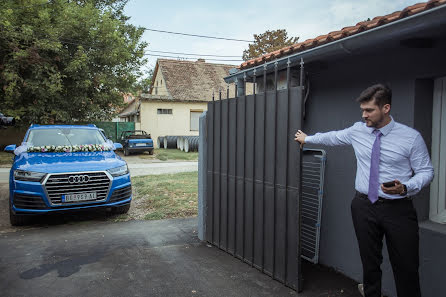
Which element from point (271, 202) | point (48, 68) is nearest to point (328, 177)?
point (271, 202)

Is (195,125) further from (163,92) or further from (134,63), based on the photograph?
Answer: (134,63)

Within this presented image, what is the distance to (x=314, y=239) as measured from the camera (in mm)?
4320

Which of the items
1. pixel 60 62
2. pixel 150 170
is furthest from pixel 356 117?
pixel 60 62

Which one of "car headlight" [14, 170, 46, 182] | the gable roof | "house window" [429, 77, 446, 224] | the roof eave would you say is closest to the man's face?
the roof eave

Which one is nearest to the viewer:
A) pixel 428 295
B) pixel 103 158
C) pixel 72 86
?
pixel 428 295

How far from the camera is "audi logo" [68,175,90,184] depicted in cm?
586

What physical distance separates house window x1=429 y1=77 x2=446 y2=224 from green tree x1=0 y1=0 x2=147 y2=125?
673 inches

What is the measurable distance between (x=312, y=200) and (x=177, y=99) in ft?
74.5

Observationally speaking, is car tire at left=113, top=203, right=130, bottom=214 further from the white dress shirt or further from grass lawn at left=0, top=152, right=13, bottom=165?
grass lawn at left=0, top=152, right=13, bottom=165

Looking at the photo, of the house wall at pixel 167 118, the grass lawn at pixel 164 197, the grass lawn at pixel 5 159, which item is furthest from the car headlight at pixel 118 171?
the house wall at pixel 167 118

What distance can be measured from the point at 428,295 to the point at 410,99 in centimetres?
186

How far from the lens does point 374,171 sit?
9.05ft

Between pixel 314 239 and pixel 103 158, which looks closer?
pixel 314 239

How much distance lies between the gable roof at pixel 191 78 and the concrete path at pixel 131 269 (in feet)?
70.0
